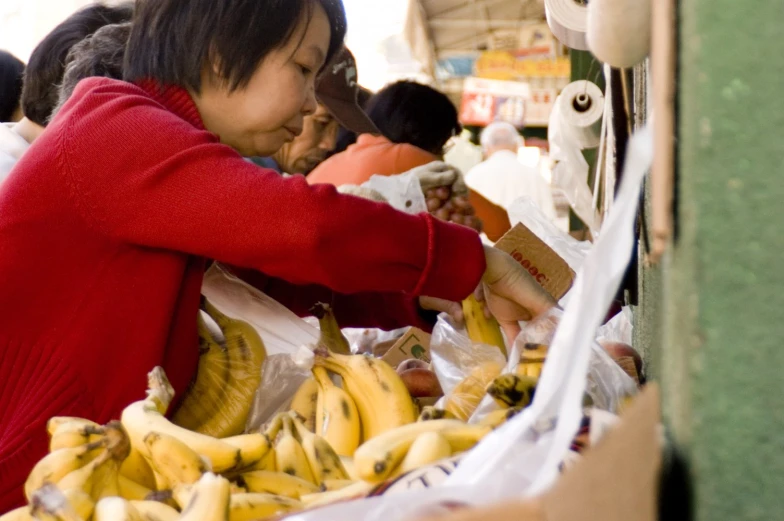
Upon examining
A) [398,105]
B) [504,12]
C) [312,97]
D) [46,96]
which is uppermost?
[312,97]

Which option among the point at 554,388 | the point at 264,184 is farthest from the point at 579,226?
the point at 554,388

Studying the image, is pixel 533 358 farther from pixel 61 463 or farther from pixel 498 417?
pixel 61 463

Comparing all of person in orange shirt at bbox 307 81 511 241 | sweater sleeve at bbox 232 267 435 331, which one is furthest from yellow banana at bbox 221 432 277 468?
person in orange shirt at bbox 307 81 511 241

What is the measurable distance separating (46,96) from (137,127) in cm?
143

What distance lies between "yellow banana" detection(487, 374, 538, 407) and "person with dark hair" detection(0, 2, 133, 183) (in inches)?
76.1

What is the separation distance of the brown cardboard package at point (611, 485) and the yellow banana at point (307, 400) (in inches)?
37.6

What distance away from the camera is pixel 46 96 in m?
2.85

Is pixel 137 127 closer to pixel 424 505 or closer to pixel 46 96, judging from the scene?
pixel 424 505

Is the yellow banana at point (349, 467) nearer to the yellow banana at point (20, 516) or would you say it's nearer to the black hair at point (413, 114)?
the yellow banana at point (20, 516)

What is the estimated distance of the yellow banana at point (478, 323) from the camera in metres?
1.95

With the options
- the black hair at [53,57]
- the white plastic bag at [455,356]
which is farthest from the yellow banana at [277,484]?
the black hair at [53,57]

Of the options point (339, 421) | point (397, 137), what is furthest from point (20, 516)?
point (397, 137)

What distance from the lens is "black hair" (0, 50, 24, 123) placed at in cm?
364

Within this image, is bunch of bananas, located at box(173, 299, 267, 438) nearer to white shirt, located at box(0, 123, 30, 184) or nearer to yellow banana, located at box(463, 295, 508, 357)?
yellow banana, located at box(463, 295, 508, 357)
